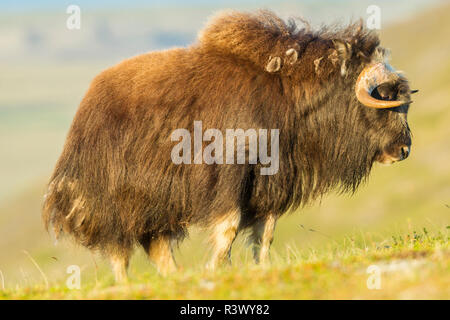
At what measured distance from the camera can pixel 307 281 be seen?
3.74m

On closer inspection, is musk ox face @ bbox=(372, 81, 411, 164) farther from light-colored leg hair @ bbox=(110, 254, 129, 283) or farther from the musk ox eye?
light-colored leg hair @ bbox=(110, 254, 129, 283)

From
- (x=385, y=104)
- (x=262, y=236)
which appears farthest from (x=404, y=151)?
(x=262, y=236)

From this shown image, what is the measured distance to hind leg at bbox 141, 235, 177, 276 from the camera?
5684 mm

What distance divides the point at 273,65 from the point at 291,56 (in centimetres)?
16

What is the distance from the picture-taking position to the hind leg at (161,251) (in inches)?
224

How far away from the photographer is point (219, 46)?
539 cm

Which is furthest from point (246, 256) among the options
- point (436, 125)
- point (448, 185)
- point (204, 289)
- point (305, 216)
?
point (436, 125)

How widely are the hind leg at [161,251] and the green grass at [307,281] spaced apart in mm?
946

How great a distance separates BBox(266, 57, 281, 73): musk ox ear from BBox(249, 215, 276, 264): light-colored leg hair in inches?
43.8

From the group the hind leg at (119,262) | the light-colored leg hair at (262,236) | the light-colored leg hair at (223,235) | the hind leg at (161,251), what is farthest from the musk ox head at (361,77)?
the hind leg at (119,262)

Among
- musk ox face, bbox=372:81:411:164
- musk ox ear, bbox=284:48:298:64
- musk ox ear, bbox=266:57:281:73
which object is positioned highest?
musk ox ear, bbox=284:48:298:64

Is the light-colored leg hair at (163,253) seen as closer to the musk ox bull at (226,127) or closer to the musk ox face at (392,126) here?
the musk ox bull at (226,127)

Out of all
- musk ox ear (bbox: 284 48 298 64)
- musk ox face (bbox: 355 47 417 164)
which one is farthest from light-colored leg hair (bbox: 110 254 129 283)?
musk ox face (bbox: 355 47 417 164)

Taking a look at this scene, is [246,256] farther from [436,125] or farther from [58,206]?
[436,125]
